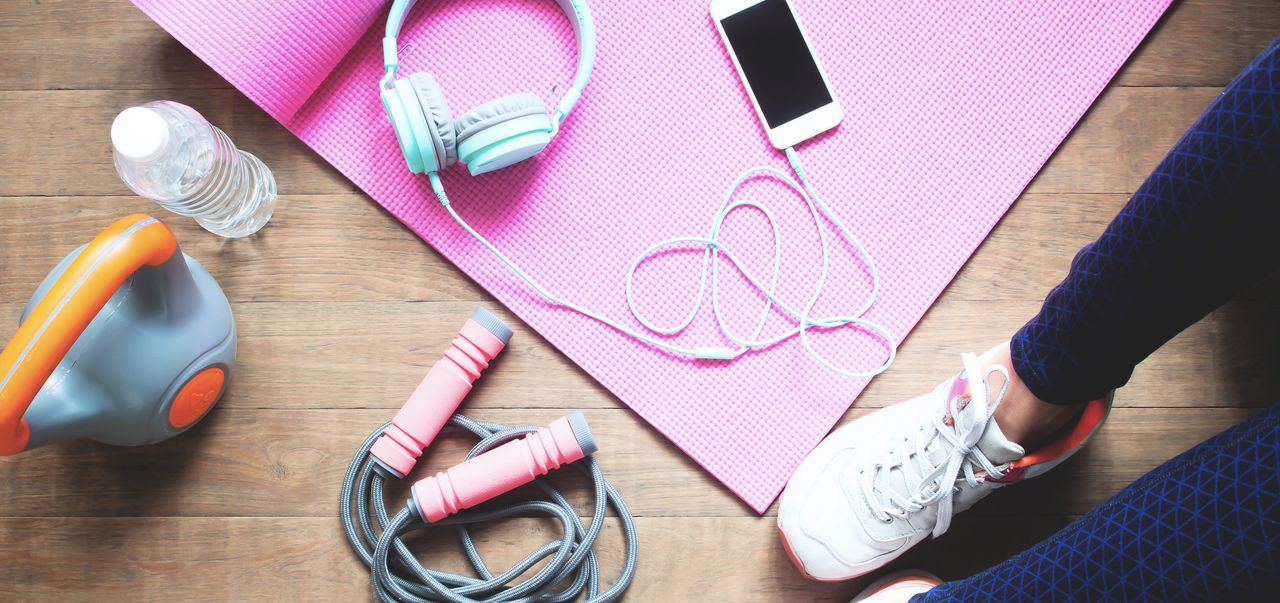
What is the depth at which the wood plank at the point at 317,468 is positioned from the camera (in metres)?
0.85

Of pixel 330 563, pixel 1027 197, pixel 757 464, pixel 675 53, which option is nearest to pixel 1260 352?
pixel 1027 197

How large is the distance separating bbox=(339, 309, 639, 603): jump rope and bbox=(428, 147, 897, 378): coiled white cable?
0.11m

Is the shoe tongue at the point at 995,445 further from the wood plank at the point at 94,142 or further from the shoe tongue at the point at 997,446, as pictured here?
the wood plank at the point at 94,142

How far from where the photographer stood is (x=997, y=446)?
730 mm

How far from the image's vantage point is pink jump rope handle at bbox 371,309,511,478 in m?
0.81

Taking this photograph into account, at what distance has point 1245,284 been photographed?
611 mm

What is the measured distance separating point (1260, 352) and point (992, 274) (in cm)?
29

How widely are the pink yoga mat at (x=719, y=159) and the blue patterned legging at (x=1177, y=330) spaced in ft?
0.77

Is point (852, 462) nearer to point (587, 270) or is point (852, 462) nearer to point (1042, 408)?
point (1042, 408)

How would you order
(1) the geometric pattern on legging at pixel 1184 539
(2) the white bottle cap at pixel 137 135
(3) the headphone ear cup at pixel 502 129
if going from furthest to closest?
(3) the headphone ear cup at pixel 502 129 < (2) the white bottle cap at pixel 137 135 < (1) the geometric pattern on legging at pixel 1184 539

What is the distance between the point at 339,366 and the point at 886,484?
0.56m

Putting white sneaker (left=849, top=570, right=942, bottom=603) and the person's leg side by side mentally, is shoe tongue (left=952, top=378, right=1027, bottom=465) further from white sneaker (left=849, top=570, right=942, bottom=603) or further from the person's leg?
white sneaker (left=849, top=570, right=942, bottom=603)

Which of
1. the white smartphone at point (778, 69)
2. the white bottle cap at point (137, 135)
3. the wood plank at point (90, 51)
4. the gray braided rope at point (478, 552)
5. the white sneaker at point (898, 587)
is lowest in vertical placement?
the white sneaker at point (898, 587)

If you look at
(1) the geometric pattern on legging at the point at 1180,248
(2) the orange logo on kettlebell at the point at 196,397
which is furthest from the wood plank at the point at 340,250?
(1) the geometric pattern on legging at the point at 1180,248
